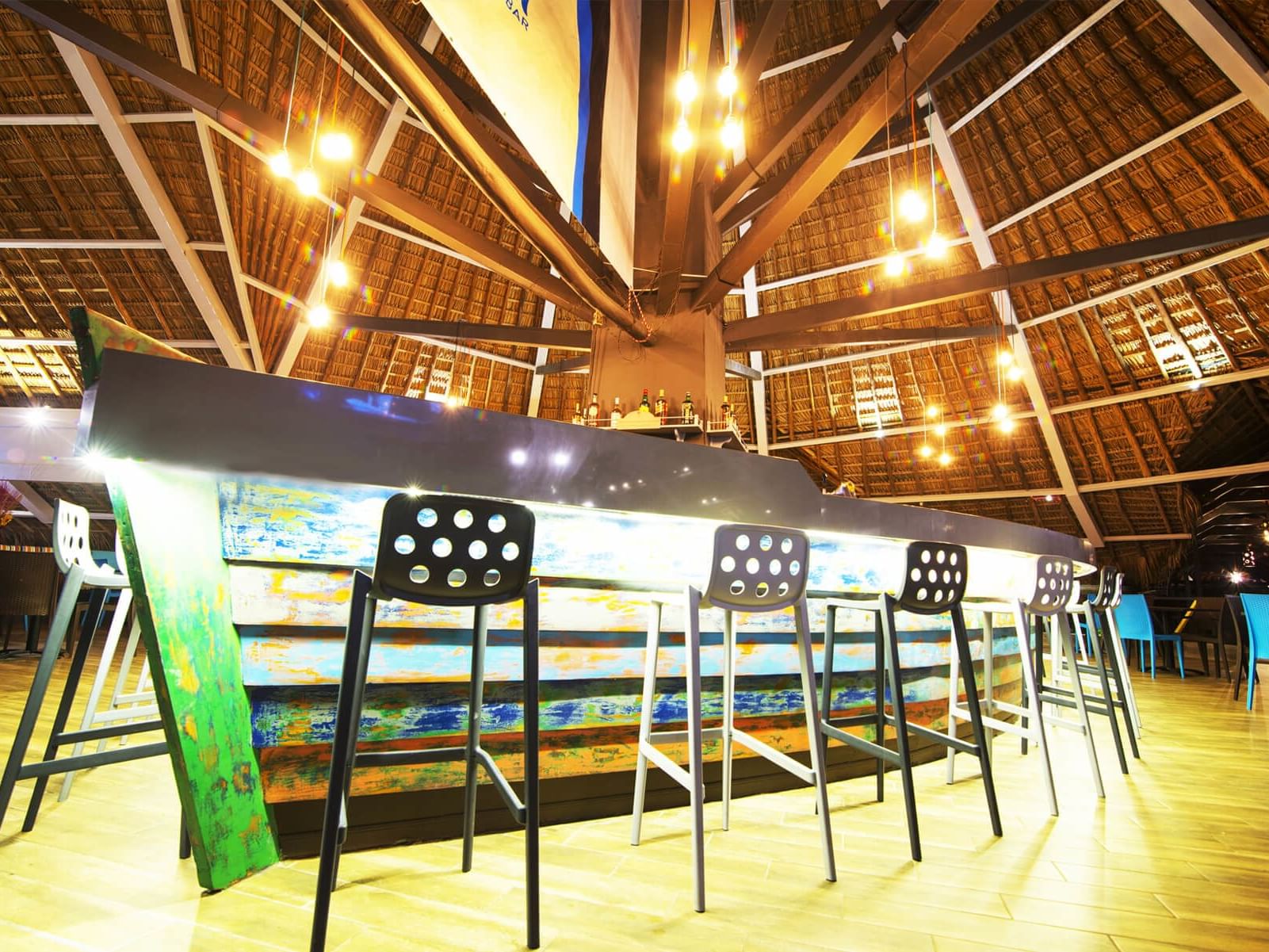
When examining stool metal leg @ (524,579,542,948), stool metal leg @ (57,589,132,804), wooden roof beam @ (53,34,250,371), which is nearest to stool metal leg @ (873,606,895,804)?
stool metal leg @ (524,579,542,948)

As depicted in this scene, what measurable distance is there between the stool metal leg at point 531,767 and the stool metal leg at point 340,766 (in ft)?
1.33

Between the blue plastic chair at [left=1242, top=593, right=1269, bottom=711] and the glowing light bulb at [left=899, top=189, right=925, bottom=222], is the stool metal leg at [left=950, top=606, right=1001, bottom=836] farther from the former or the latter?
the blue plastic chair at [left=1242, top=593, right=1269, bottom=711]

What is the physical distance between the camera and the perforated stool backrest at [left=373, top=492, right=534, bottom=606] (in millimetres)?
1521

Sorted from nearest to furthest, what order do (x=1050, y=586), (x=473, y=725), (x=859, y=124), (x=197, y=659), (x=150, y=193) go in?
(x=197, y=659), (x=473, y=725), (x=1050, y=586), (x=859, y=124), (x=150, y=193)

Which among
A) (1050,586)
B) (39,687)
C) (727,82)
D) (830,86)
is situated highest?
(830,86)

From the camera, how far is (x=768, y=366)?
11.0 meters

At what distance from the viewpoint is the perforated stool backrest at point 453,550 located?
1.52 metres

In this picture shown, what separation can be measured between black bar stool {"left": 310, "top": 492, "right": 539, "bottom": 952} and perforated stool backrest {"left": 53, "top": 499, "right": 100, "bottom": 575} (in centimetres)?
154

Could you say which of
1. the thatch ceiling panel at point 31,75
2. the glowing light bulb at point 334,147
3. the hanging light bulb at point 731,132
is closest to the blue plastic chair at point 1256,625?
the hanging light bulb at point 731,132

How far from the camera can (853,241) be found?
360 inches

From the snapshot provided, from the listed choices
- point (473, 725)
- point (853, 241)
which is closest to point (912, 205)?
point (473, 725)

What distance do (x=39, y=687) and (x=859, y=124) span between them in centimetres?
481

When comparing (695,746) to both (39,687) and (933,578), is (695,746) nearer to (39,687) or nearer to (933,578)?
(933,578)

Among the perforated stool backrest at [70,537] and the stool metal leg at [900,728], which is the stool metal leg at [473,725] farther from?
the perforated stool backrest at [70,537]
